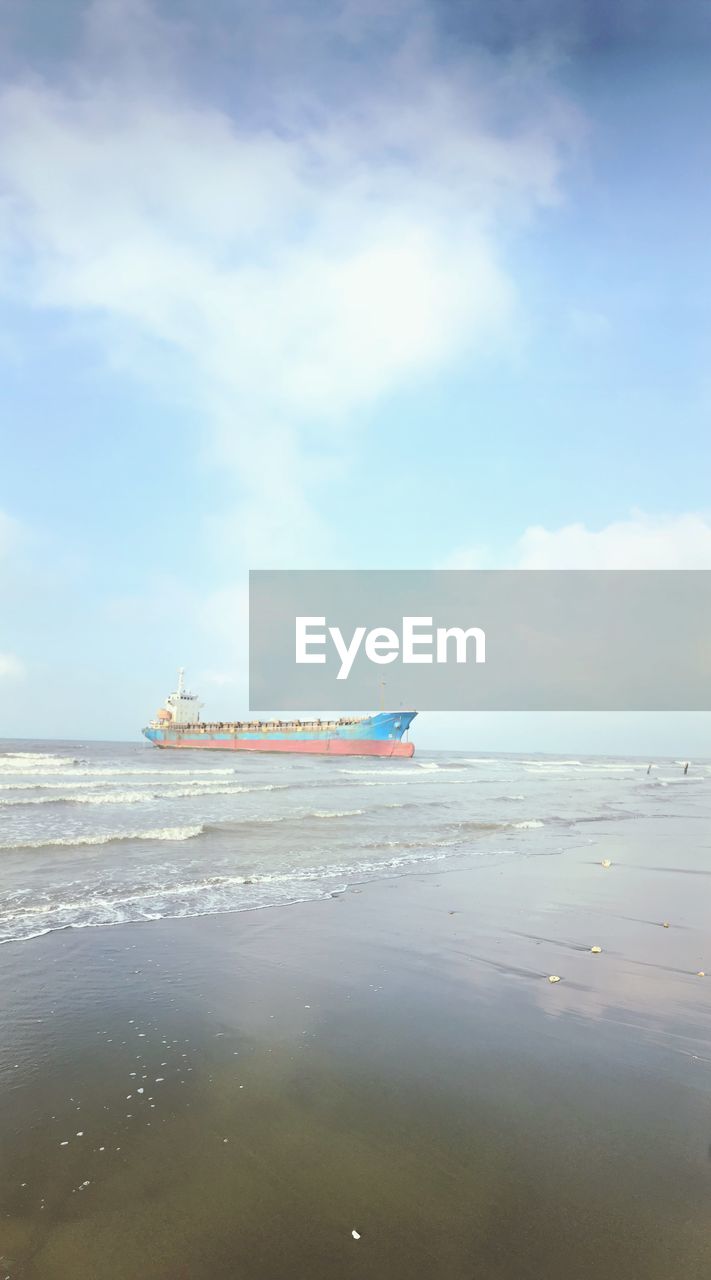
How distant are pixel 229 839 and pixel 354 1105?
993cm

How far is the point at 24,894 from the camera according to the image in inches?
313

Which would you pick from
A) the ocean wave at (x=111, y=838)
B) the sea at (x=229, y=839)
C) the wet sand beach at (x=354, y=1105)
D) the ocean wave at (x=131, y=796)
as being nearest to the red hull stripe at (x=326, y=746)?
the sea at (x=229, y=839)

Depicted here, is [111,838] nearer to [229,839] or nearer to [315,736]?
[229,839]

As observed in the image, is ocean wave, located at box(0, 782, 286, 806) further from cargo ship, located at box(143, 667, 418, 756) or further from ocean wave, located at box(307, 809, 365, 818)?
cargo ship, located at box(143, 667, 418, 756)

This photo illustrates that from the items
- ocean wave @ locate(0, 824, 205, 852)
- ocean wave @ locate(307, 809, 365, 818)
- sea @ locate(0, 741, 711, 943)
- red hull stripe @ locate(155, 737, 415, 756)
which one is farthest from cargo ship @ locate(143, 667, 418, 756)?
ocean wave @ locate(0, 824, 205, 852)

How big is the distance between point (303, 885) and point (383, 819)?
791cm

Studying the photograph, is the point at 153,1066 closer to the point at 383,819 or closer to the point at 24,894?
the point at 24,894

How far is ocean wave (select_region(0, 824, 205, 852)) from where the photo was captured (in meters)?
11.3

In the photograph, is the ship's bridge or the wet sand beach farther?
the ship's bridge

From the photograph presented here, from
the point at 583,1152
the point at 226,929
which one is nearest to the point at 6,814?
the point at 226,929

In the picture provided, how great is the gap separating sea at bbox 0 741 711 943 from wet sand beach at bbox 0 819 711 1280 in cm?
153

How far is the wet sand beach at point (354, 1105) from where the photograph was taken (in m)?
2.29

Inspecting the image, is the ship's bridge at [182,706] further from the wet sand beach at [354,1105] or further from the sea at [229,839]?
the wet sand beach at [354,1105]

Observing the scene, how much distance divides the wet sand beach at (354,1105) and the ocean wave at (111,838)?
18.7 ft
